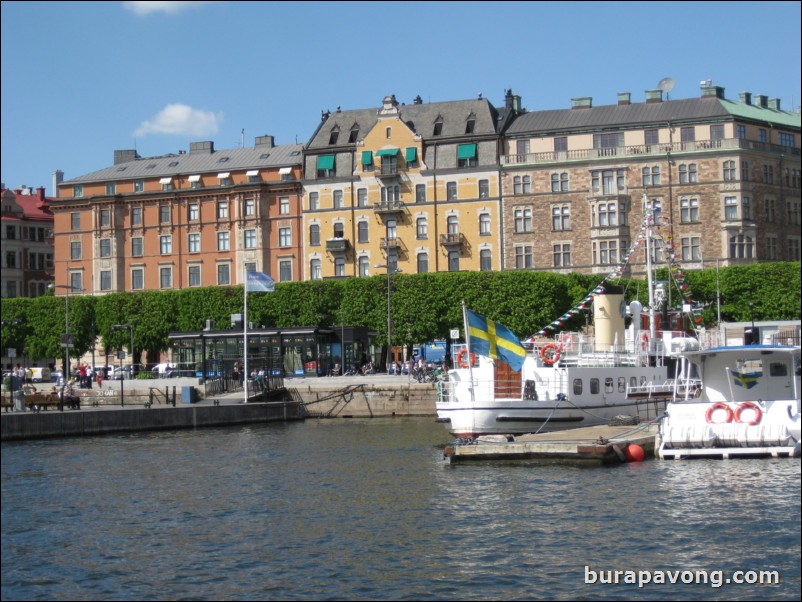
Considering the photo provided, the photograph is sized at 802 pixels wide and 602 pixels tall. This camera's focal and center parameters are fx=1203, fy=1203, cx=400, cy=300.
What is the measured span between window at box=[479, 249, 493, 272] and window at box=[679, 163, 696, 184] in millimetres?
16782

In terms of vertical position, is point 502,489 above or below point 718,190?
below

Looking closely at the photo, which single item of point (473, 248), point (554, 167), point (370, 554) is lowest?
point (370, 554)

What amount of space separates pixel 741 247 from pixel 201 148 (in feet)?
173

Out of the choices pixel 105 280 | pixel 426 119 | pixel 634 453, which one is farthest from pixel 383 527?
pixel 105 280

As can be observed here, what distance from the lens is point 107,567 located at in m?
26.8

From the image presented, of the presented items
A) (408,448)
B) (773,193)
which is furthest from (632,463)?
(773,193)

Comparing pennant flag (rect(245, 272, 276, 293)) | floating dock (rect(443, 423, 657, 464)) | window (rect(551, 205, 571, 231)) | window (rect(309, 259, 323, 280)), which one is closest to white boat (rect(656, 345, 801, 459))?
floating dock (rect(443, 423, 657, 464))

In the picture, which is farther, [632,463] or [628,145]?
[628,145]

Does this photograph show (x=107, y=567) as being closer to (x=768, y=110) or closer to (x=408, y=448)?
(x=408, y=448)

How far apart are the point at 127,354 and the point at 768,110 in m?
60.0

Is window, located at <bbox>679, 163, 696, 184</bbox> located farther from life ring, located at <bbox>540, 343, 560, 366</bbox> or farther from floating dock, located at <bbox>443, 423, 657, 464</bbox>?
floating dock, located at <bbox>443, 423, 657, 464</bbox>

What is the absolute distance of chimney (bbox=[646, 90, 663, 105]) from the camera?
102 metres

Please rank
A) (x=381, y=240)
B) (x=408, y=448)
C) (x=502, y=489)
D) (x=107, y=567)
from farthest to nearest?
1. (x=381, y=240)
2. (x=408, y=448)
3. (x=502, y=489)
4. (x=107, y=567)

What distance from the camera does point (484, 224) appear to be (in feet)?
335
